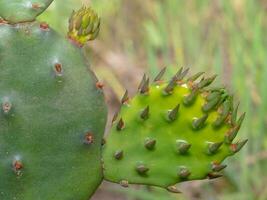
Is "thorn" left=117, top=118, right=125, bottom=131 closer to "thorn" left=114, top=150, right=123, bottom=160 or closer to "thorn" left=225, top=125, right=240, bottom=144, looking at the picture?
"thorn" left=114, top=150, right=123, bottom=160

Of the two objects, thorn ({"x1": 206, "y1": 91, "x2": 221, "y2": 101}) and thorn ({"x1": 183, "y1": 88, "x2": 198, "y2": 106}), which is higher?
thorn ({"x1": 206, "y1": 91, "x2": 221, "y2": 101})

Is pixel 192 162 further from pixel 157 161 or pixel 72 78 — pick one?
pixel 72 78

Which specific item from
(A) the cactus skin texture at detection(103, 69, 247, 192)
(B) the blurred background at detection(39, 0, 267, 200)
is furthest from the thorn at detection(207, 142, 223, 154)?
(B) the blurred background at detection(39, 0, 267, 200)

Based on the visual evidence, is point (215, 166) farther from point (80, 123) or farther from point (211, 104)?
point (80, 123)

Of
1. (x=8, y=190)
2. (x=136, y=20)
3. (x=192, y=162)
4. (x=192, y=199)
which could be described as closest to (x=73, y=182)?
(x=8, y=190)

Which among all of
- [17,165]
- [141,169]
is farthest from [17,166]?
[141,169]
